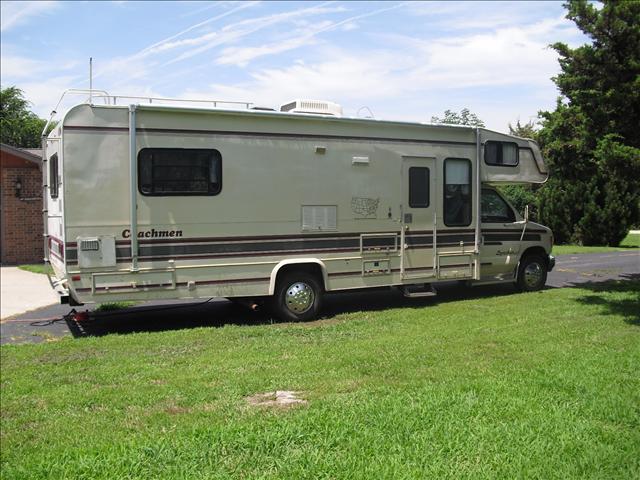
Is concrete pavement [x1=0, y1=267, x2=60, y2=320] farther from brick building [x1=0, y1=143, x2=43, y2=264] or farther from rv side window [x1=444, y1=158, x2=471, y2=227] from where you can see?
rv side window [x1=444, y1=158, x2=471, y2=227]

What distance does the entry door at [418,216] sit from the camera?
31.2 ft

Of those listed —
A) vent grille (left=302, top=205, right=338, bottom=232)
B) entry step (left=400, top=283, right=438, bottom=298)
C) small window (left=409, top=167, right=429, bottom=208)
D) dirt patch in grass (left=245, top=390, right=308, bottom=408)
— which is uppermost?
small window (left=409, top=167, right=429, bottom=208)

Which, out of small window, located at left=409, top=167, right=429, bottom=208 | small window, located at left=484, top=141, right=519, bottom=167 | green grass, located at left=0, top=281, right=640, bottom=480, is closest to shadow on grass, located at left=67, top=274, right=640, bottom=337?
green grass, located at left=0, top=281, right=640, bottom=480

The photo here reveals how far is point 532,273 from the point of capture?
1107cm

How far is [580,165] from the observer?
10547mm

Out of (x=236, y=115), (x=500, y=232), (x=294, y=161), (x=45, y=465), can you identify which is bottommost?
(x=45, y=465)

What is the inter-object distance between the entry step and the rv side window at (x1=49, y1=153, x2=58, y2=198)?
209 inches

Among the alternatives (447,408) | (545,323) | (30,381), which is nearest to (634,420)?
(447,408)

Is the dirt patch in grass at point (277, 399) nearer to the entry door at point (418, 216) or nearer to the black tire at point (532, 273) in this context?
the entry door at point (418, 216)

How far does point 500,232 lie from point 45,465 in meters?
8.42

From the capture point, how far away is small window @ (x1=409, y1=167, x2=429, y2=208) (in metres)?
9.59

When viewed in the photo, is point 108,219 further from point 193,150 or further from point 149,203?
point 193,150

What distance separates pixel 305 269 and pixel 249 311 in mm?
1453

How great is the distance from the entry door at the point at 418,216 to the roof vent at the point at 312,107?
136cm
